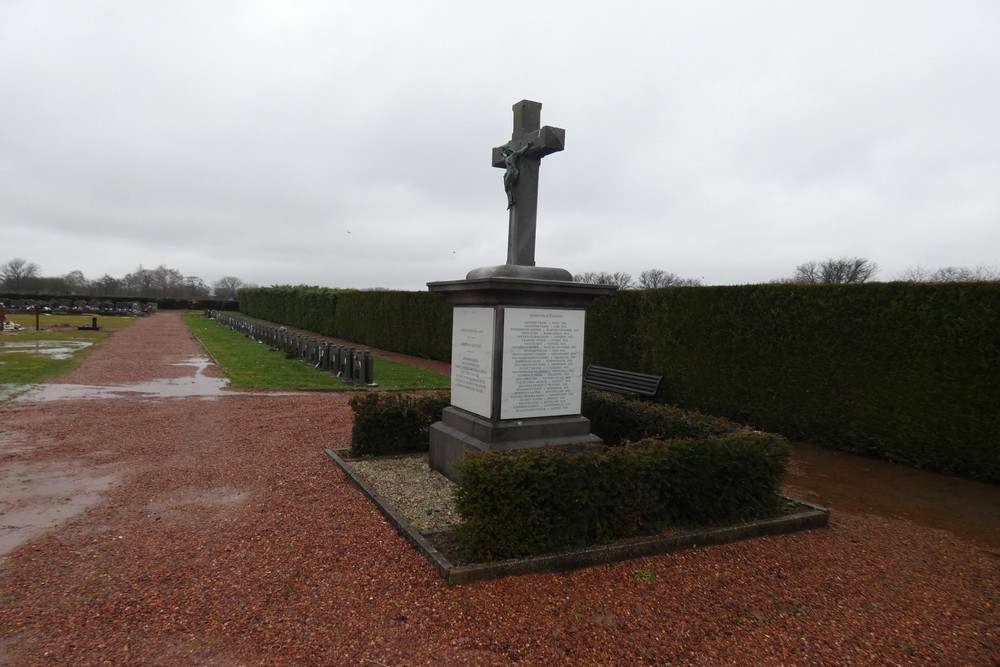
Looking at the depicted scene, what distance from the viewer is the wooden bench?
404 inches

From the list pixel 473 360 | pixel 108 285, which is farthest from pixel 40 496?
pixel 108 285

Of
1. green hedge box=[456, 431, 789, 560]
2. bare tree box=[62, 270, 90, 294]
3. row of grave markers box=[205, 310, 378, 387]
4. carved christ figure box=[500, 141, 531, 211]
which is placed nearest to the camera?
green hedge box=[456, 431, 789, 560]

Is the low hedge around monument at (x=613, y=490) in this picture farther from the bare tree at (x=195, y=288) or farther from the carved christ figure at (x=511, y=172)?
the bare tree at (x=195, y=288)

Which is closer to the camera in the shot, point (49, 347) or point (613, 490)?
point (613, 490)

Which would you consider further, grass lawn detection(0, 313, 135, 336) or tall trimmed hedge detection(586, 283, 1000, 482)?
grass lawn detection(0, 313, 135, 336)

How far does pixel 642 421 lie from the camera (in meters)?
6.33

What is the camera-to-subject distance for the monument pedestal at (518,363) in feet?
17.4

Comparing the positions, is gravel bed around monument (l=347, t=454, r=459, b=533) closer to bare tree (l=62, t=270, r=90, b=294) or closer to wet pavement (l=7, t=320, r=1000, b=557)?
wet pavement (l=7, t=320, r=1000, b=557)

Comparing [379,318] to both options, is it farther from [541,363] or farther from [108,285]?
[108,285]

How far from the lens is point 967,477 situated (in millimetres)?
6426

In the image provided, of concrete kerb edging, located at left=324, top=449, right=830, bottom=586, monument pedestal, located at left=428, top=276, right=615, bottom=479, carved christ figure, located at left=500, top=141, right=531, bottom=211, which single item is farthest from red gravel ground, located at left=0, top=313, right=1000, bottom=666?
carved christ figure, located at left=500, top=141, right=531, bottom=211

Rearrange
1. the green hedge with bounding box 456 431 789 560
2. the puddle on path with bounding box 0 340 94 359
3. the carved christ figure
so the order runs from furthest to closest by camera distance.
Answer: the puddle on path with bounding box 0 340 94 359 → the carved christ figure → the green hedge with bounding box 456 431 789 560

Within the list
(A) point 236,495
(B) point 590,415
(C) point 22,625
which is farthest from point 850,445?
(C) point 22,625

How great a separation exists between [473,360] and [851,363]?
17.5 ft
